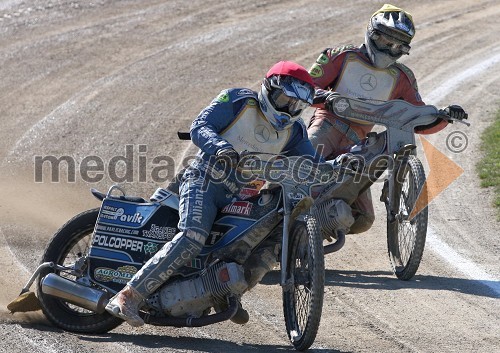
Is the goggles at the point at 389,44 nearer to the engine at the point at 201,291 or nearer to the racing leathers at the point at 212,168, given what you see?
the racing leathers at the point at 212,168

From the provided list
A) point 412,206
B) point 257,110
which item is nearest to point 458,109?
point 412,206

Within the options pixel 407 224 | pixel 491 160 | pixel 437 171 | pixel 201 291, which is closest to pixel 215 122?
pixel 201 291

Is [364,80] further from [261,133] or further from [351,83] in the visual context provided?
[261,133]

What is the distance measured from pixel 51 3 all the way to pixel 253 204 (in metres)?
13.1

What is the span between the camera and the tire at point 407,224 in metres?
8.58

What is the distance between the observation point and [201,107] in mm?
14281

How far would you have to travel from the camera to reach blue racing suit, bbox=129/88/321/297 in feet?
22.9

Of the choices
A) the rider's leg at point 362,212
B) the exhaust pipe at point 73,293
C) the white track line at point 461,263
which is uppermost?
the exhaust pipe at point 73,293

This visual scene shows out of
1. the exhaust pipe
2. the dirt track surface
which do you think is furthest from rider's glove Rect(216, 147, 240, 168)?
the exhaust pipe

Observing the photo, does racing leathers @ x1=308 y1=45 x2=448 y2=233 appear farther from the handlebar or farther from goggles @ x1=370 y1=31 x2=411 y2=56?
the handlebar

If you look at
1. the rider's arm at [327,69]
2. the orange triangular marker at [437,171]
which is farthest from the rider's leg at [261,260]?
the orange triangular marker at [437,171]

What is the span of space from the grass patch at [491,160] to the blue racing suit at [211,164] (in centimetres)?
397

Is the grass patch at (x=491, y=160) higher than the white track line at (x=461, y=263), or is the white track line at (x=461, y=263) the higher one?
the white track line at (x=461, y=263)

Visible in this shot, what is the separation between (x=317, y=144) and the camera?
31.4 ft
